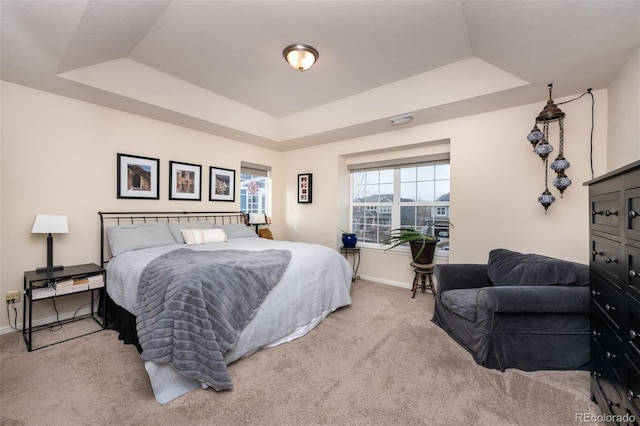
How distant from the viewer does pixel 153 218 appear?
11.0ft

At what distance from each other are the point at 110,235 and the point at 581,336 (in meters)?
4.16

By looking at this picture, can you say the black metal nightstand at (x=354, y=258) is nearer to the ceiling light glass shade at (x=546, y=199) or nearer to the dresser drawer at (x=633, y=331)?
the ceiling light glass shade at (x=546, y=199)

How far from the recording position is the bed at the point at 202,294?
5.17 feet

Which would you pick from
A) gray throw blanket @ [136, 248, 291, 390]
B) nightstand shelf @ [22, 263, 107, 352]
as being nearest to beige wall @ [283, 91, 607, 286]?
gray throw blanket @ [136, 248, 291, 390]

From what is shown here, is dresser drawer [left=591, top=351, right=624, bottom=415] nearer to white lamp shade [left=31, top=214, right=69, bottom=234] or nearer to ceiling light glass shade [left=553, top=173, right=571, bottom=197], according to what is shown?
ceiling light glass shade [left=553, top=173, right=571, bottom=197]

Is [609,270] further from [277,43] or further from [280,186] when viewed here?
[280,186]

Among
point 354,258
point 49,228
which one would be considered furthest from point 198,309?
point 354,258

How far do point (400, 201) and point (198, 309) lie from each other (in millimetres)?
3328

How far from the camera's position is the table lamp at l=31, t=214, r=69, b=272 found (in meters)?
2.35

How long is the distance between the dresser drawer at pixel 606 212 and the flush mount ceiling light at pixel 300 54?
2.31 metres

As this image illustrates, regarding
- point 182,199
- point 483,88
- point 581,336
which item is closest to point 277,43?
point 483,88

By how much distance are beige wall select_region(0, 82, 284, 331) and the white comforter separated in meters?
0.73

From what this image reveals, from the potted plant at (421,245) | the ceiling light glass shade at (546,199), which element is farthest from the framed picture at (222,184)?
the ceiling light glass shade at (546,199)

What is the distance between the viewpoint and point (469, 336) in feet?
6.75
